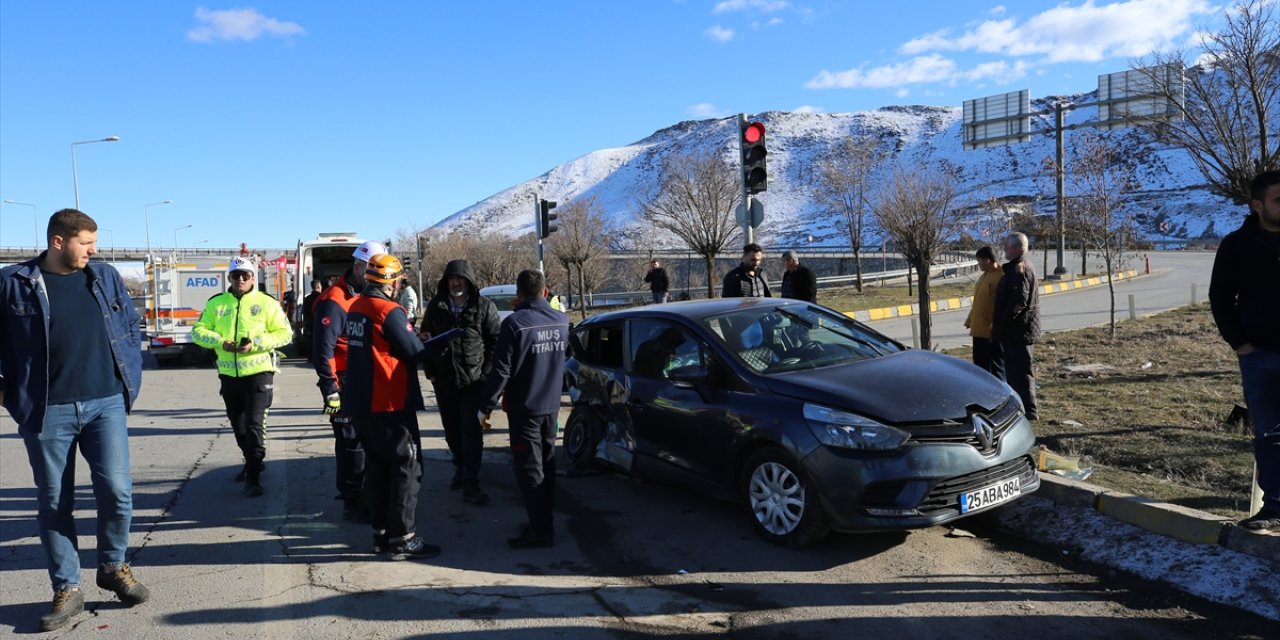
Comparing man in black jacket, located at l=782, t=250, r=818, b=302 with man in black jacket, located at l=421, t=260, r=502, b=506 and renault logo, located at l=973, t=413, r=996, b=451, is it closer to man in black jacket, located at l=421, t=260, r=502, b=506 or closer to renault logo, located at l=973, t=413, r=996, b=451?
man in black jacket, located at l=421, t=260, r=502, b=506

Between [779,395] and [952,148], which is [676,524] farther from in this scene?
[952,148]

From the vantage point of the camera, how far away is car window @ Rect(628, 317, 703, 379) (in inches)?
237

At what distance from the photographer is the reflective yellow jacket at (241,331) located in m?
6.59

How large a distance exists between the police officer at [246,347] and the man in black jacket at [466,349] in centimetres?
125

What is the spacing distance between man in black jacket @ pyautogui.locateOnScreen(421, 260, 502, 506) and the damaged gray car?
93 cm

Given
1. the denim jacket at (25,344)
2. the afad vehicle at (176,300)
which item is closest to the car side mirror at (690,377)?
the denim jacket at (25,344)

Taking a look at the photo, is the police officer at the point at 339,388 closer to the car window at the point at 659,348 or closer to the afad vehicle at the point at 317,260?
the car window at the point at 659,348

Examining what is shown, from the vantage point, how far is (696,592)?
4.56 m

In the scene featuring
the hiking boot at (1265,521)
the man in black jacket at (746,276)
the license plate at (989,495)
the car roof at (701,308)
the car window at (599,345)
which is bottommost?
the hiking boot at (1265,521)

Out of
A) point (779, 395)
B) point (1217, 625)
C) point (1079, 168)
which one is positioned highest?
point (1079, 168)

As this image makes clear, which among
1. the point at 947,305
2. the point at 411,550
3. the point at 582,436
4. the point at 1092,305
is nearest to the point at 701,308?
the point at 582,436

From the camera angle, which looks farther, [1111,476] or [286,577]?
[1111,476]

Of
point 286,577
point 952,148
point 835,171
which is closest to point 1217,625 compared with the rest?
point 286,577

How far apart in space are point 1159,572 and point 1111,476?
5.23ft
